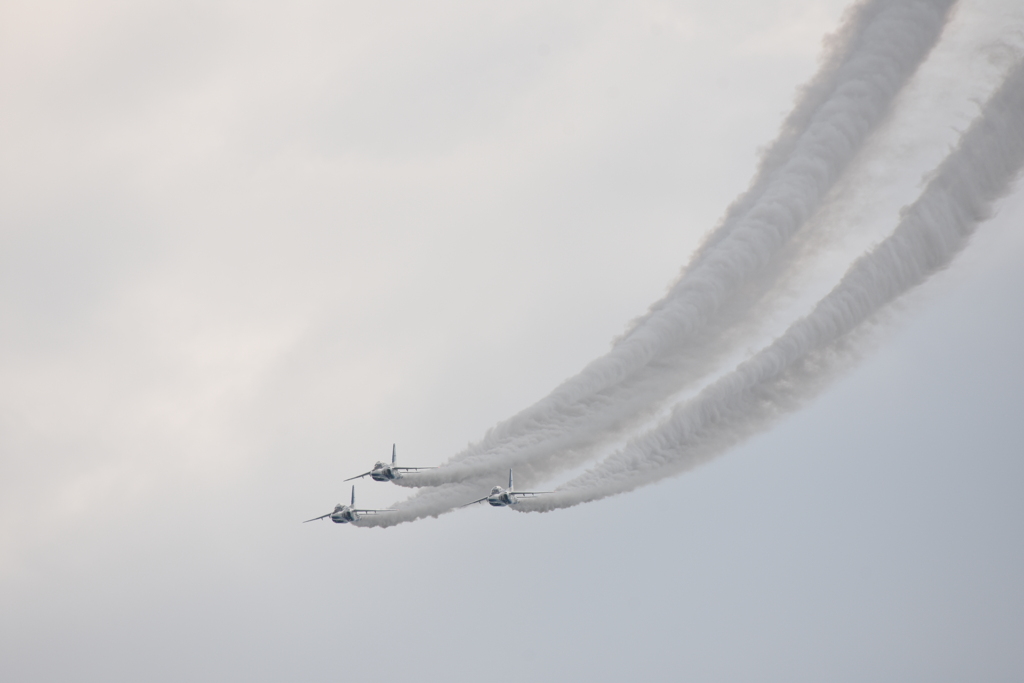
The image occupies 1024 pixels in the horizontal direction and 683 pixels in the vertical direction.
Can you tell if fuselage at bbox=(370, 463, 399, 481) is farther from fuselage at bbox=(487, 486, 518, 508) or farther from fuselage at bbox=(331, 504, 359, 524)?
fuselage at bbox=(487, 486, 518, 508)

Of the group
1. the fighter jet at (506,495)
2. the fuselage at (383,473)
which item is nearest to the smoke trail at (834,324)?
the fighter jet at (506,495)

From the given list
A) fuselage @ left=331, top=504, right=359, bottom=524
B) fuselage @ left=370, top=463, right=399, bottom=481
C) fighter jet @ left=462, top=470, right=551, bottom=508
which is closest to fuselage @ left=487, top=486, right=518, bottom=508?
fighter jet @ left=462, top=470, right=551, bottom=508

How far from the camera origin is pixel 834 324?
37.8 metres

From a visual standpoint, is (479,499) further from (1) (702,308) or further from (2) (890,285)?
(2) (890,285)

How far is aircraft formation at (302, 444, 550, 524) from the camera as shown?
50.3 metres

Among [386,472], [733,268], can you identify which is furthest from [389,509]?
[733,268]

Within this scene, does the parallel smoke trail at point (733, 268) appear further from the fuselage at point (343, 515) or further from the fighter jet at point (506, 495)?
the fuselage at point (343, 515)

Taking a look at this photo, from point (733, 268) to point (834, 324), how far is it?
162 inches

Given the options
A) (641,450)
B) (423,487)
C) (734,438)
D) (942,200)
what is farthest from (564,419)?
(942,200)

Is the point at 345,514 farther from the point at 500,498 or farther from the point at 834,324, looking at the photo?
the point at 834,324

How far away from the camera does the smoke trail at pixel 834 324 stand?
1294 inches

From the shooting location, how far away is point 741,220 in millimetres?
39812

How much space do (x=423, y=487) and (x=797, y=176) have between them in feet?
81.5

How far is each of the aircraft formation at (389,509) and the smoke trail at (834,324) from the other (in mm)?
2060
